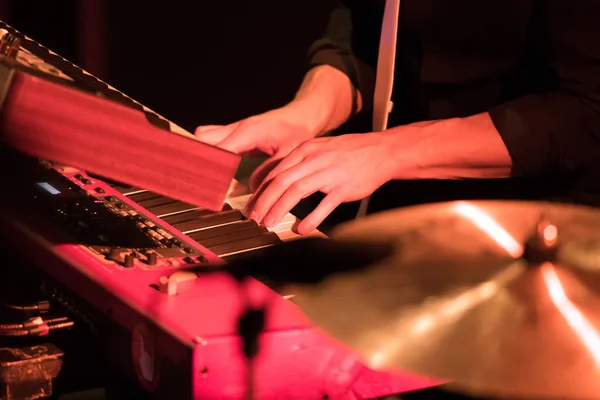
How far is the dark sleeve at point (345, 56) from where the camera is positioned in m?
1.78

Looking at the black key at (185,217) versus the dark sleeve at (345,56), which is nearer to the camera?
the black key at (185,217)

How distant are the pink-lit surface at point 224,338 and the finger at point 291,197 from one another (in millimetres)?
168

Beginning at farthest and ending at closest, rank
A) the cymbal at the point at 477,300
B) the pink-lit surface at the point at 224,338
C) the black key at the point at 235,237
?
the black key at the point at 235,237, the pink-lit surface at the point at 224,338, the cymbal at the point at 477,300

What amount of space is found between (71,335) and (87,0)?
2.08 m

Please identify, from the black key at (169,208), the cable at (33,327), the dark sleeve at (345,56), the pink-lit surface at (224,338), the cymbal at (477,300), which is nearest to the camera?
the cymbal at (477,300)

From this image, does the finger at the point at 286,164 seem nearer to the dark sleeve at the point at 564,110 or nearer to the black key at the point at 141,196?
the black key at the point at 141,196

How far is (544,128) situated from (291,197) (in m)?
0.44

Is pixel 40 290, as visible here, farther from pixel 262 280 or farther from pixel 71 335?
pixel 262 280

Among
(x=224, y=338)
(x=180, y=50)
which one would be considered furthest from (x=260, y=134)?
(x=180, y=50)

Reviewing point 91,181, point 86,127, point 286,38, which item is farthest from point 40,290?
point 286,38

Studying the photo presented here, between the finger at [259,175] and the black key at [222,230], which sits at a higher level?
the finger at [259,175]

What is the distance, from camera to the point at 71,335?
1073 millimetres

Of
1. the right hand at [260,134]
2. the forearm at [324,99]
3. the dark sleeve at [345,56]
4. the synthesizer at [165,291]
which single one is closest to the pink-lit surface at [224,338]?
the synthesizer at [165,291]

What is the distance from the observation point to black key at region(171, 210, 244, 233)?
1.19 m
